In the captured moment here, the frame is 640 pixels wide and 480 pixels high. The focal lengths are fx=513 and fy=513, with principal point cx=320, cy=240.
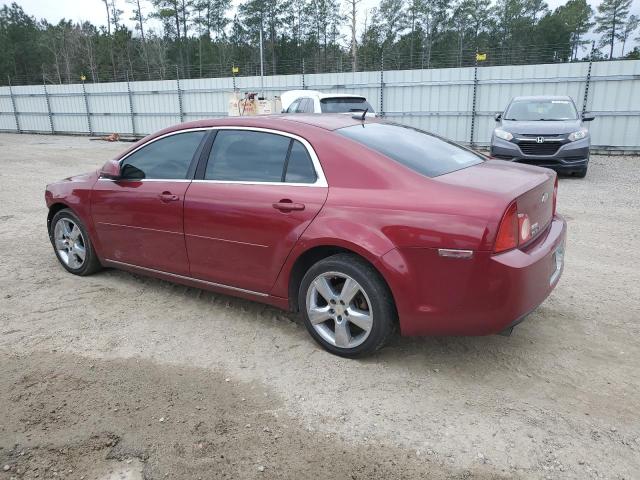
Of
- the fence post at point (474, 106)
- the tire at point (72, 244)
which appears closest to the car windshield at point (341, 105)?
the fence post at point (474, 106)

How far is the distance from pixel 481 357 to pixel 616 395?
783mm

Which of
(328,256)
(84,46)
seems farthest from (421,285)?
(84,46)

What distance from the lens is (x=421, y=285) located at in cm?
294

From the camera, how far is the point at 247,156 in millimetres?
3719

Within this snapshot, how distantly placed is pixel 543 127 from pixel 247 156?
26.6 feet

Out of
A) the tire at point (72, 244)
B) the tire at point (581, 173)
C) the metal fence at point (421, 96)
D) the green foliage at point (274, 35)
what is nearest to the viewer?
the tire at point (72, 244)

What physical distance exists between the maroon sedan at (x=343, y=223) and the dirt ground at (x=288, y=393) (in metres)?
0.34

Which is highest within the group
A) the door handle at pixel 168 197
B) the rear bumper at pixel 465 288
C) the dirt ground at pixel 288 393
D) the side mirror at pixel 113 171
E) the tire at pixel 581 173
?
the side mirror at pixel 113 171

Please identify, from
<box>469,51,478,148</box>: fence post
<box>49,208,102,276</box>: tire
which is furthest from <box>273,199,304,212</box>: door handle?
<box>469,51,478,148</box>: fence post

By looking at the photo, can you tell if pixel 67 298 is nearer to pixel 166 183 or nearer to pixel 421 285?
pixel 166 183

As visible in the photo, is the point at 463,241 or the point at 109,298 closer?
the point at 463,241

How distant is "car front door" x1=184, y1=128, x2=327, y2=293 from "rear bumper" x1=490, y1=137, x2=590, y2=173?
7.67 m

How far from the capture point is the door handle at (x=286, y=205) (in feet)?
10.9

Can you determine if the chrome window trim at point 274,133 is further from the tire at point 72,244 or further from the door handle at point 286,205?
the tire at point 72,244
